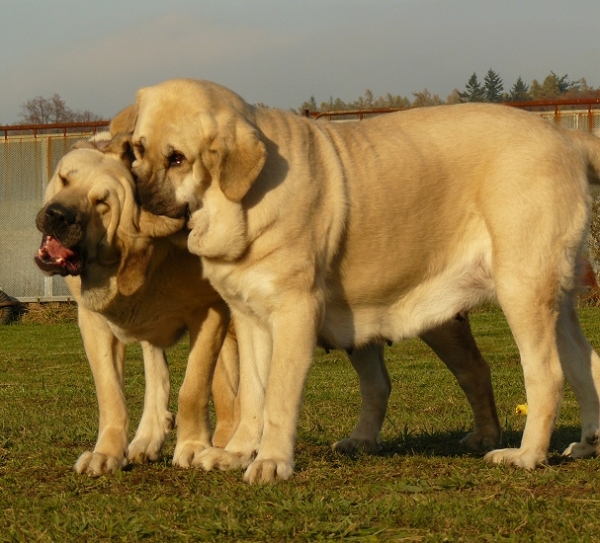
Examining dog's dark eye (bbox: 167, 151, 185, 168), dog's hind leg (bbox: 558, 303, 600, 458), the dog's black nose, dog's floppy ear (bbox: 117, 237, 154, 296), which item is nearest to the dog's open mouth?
the dog's black nose

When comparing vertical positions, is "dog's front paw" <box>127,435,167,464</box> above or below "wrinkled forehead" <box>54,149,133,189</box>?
below

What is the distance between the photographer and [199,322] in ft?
18.3

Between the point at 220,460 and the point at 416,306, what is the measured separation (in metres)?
1.29

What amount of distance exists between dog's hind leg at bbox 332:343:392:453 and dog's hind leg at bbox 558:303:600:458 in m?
1.15

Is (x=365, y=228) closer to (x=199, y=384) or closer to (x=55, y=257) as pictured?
(x=199, y=384)

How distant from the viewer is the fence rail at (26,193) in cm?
1953

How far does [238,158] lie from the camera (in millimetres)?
4797

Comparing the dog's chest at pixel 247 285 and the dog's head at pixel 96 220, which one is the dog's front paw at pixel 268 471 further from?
the dog's head at pixel 96 220

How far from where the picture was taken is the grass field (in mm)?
3891

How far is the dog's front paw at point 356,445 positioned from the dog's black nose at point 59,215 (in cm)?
203

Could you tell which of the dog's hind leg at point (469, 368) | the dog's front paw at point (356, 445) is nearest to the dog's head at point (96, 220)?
the dog's front paw at point (356, 445)

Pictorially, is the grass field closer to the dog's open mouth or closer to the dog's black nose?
the dog's open mouth

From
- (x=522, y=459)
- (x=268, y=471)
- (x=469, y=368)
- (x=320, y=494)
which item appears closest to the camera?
(x=320, y=494)

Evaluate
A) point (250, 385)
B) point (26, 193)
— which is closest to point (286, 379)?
point (250, 385)
